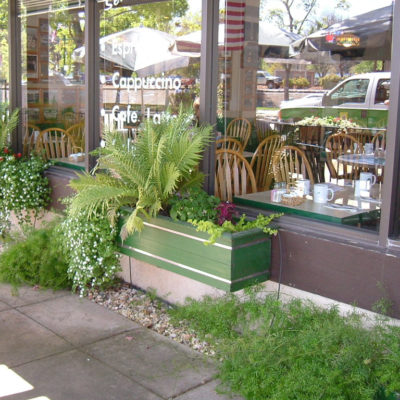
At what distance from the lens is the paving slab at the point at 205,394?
11.0 feet

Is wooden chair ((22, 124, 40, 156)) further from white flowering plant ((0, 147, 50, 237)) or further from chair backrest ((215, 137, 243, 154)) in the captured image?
chair backrest ((215, 137, 243, 154))

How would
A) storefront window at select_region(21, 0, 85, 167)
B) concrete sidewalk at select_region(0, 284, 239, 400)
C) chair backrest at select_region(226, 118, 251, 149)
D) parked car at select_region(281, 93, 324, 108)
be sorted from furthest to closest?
parked car at select_region(281, 93, 324, 108) < chair backrest at select_region(226, 118, 251, 149) < storefront window at select_region(21, 0, 85, 167) < concrete sidewalk at select_region(0, 284, 239, 400)

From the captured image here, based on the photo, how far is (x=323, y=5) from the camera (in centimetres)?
968

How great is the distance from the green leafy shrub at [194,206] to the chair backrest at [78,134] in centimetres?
179

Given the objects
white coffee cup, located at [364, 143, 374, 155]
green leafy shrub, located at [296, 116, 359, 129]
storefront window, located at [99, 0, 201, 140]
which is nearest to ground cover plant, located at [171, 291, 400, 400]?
storefront window, located at [99, 0, 201, 140]

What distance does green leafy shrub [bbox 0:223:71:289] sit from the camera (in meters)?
4.98

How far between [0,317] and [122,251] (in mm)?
1005

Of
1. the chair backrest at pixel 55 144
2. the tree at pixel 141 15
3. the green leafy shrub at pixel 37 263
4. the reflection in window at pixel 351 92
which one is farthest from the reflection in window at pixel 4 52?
the reflection in window at pixel 351 92

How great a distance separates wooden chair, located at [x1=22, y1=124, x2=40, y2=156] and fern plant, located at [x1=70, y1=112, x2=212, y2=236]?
91.0 inches

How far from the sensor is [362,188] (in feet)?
13.5

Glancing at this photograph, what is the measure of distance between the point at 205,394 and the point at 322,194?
1.54 m

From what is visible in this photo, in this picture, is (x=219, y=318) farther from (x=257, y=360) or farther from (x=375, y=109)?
(x=375, y=109)

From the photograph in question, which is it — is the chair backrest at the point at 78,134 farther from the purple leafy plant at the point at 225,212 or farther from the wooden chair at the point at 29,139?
the purple leafy plant at the point at 225,212

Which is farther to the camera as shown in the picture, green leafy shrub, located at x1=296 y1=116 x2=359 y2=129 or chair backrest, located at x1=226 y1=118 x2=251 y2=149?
green leafy shrub, located at x1=296 y1=116 x2=359 y2=129
